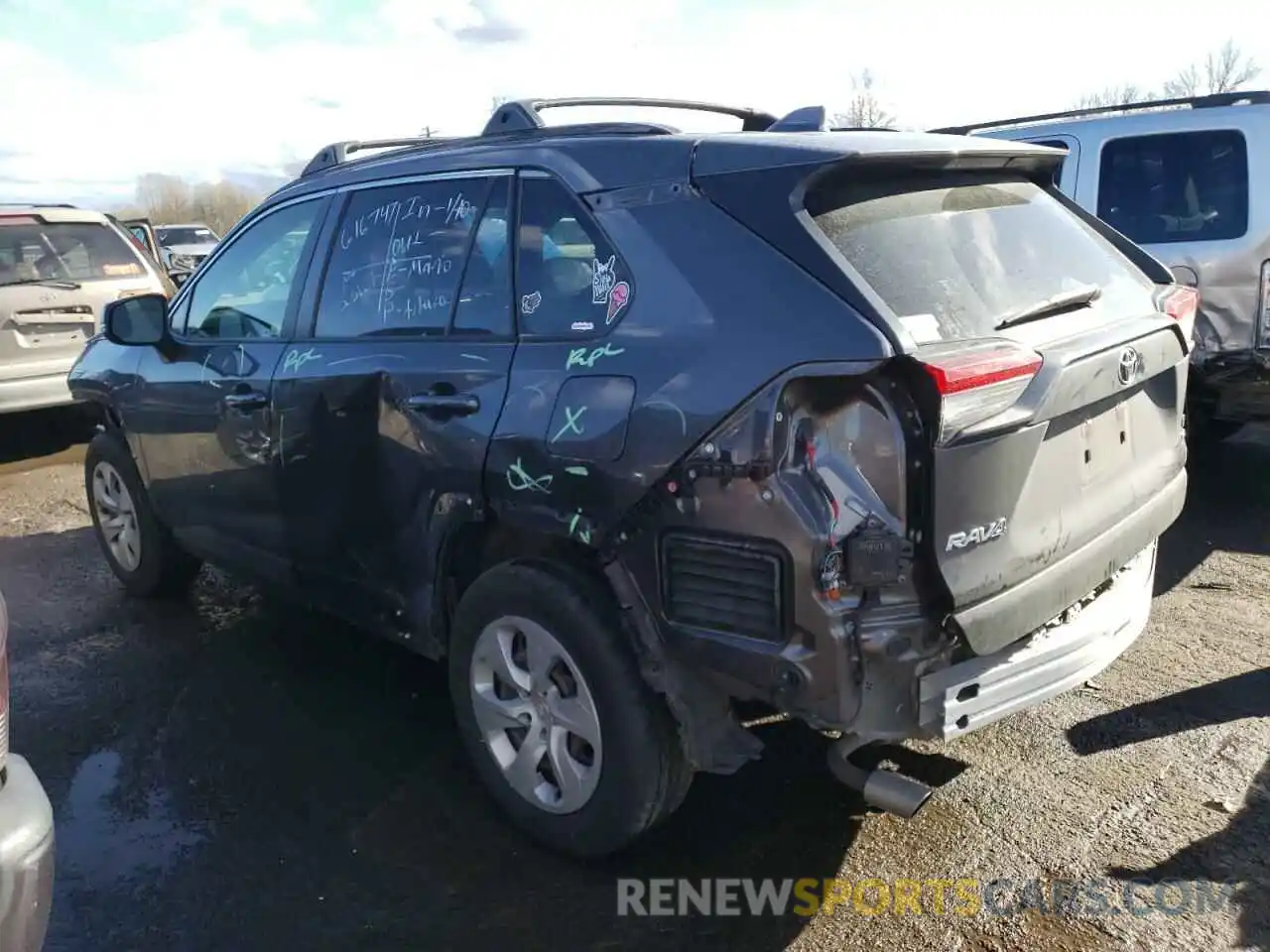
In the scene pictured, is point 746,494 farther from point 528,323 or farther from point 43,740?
point 43,740

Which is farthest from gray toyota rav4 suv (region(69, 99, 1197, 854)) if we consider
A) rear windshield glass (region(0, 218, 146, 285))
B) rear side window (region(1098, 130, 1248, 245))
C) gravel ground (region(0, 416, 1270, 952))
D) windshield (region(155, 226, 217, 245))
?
windshield (region(155, 226, 217, 245))

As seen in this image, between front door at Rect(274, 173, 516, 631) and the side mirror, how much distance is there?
1.04 m

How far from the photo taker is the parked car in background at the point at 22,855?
2.04m

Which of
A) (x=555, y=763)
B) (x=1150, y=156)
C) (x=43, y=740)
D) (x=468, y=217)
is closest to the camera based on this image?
(x=555, y=763)

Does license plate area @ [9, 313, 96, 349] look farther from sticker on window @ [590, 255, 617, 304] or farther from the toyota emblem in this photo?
the toyota emblem

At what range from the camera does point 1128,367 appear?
2914 millimetres

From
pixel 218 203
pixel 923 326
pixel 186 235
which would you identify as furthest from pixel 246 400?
pixel 218 203

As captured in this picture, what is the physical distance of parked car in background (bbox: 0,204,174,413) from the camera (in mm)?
8289

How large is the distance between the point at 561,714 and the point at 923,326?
4.65 feet

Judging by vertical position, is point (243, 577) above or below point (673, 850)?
above

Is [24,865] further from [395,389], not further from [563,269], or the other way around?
[563,269]

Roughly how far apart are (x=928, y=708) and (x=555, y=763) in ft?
3.60

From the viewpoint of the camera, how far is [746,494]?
8.20ft

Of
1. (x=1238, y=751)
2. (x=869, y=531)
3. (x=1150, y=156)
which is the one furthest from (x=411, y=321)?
(x=1150, y=156)
